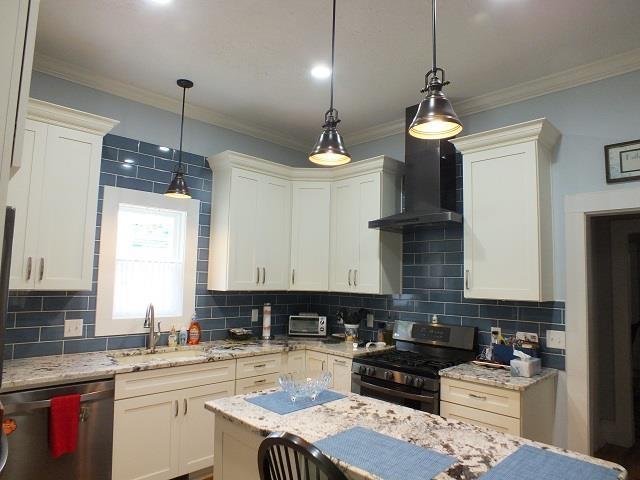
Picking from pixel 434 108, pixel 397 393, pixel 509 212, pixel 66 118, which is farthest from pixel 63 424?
pixel 509 212

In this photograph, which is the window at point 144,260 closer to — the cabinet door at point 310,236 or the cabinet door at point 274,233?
the cabinet door at point 274,233

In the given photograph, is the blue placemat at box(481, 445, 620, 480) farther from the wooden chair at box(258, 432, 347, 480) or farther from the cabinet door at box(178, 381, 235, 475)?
the cabinet door at box(178, 381, 235, 475)

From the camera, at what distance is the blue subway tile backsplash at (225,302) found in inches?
114

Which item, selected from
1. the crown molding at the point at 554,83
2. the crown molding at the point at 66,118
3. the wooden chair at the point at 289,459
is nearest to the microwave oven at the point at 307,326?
the crown molding at the point at 554,83

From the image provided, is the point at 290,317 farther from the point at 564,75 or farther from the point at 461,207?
the point at 564,75

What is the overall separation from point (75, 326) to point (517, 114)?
366 centimetres

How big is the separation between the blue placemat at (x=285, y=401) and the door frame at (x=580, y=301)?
69.4 inches

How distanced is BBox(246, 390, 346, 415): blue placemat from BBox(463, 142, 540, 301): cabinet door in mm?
1497

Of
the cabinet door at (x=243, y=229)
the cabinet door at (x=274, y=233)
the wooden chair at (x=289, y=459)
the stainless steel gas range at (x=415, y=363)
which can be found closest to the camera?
the wooden chair at (x=289, y=459)

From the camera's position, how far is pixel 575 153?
117 inches

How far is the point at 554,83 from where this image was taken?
3.07 meters

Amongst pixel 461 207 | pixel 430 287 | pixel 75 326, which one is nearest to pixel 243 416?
pixel 75 326

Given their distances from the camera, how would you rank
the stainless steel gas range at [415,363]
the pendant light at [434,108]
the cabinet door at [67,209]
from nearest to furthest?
the pendant light at [434,108] < the cabinet door at [67,209] < the stainless steel gas range at [415,363]

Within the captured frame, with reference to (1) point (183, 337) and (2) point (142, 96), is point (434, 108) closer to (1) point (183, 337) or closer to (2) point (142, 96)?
(2) point (142, 96)
